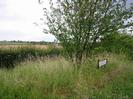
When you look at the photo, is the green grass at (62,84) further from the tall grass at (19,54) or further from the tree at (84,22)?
the tall grass at (19,54)

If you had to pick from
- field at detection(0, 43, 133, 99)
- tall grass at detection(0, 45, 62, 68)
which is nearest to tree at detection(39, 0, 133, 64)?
field at detection(0, 43, 133, 99)

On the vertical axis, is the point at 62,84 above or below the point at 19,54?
below

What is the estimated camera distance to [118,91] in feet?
40.4

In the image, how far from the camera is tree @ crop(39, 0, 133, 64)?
15.6 metres

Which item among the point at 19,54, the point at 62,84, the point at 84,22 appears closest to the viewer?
the point at 62,84

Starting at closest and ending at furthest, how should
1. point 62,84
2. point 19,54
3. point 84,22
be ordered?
point 62,84 < point 84,22 < point 19,54

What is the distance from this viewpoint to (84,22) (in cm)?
1551

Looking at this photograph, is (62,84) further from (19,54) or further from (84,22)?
(19,54)

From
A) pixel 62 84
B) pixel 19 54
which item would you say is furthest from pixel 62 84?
pixel 19 54

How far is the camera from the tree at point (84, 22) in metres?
15.6

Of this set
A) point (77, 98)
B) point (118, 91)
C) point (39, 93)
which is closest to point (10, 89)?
point (39, 93)

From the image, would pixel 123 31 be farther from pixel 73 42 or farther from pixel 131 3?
pixel 73 42

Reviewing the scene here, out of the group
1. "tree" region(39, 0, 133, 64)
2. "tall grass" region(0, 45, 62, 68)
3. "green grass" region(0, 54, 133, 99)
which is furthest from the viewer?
"tall grass" region(0, 45, 62, 68)

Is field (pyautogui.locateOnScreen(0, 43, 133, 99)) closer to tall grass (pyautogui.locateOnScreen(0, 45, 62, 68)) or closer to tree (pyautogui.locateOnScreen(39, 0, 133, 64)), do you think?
tree (pyautogui.locateOnScreen(39, 0, 133, 64))
